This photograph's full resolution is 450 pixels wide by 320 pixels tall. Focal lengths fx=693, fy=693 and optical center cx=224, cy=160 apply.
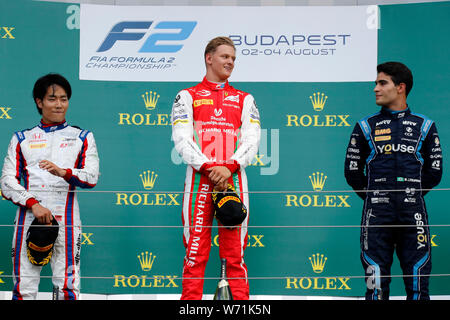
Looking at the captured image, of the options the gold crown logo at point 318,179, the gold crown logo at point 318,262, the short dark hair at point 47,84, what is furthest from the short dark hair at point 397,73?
the short dark hair at point 47,84

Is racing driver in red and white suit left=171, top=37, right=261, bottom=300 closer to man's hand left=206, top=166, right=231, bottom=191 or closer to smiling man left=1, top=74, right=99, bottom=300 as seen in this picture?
man's hand left=206, top=166, right=231, bottom=191

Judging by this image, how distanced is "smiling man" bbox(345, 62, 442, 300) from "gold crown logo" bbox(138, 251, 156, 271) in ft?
3.85

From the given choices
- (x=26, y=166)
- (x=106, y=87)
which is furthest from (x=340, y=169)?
(x=26, y=166)

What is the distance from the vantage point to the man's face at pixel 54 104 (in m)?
Result: 2.96

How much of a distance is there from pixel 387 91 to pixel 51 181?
1.45 m

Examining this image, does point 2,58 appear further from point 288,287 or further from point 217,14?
point 288,287

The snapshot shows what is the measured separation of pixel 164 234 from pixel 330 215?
0.85 metres

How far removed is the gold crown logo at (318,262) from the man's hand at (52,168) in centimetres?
140

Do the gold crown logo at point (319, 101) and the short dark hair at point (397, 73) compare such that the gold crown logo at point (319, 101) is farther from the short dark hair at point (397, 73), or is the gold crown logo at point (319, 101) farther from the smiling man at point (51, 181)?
the smiling man at point (51, 181)

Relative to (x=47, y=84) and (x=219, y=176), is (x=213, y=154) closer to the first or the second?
(x=219, y=176)

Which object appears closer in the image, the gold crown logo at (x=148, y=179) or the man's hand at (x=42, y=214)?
the man's hand at (x=42, y=214)

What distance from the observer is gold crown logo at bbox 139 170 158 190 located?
11.7ft

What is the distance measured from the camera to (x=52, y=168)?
2.73 meters

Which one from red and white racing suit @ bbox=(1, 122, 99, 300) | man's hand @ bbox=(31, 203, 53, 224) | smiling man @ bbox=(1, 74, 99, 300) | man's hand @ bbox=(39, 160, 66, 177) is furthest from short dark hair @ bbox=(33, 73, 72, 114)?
man's hand @ bbox=(31, 203, 53, 224)
